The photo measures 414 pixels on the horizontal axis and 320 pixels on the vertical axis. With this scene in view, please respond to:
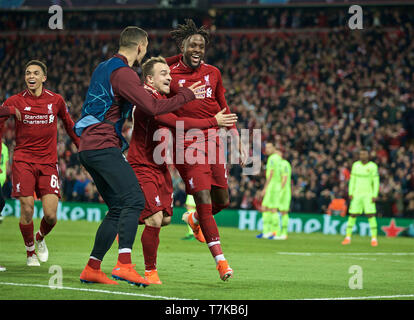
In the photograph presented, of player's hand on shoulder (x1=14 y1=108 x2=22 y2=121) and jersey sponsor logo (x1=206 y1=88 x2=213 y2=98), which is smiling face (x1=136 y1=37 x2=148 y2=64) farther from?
player's hand on shoulder (x1=14 y1=108 x2=22 y2=121)

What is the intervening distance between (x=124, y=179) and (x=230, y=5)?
76.5 ft

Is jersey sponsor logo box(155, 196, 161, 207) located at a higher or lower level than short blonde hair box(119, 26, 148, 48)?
lower

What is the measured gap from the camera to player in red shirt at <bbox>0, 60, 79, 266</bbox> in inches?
381

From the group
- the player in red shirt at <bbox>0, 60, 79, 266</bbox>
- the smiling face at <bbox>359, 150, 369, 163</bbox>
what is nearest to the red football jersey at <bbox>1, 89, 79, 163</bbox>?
the player in red shirt at <bbox>0, 60, 79, 266</bbox>

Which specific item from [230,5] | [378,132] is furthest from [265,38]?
[378,132]

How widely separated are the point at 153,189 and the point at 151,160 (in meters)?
0.31

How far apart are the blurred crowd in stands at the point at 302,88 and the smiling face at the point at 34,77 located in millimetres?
12484

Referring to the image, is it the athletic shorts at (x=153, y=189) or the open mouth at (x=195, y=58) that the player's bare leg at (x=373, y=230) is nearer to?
the open mouth at (x=195, y=58)

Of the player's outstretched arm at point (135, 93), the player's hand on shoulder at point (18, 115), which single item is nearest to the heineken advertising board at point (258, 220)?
the player's hand on shoulder at point (18, 115)

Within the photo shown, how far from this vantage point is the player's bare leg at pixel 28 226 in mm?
9672

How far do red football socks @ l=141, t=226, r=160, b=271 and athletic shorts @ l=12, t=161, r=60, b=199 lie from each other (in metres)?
2.39

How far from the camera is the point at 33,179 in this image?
9734 mm

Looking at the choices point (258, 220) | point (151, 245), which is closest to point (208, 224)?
point (151, 245)
